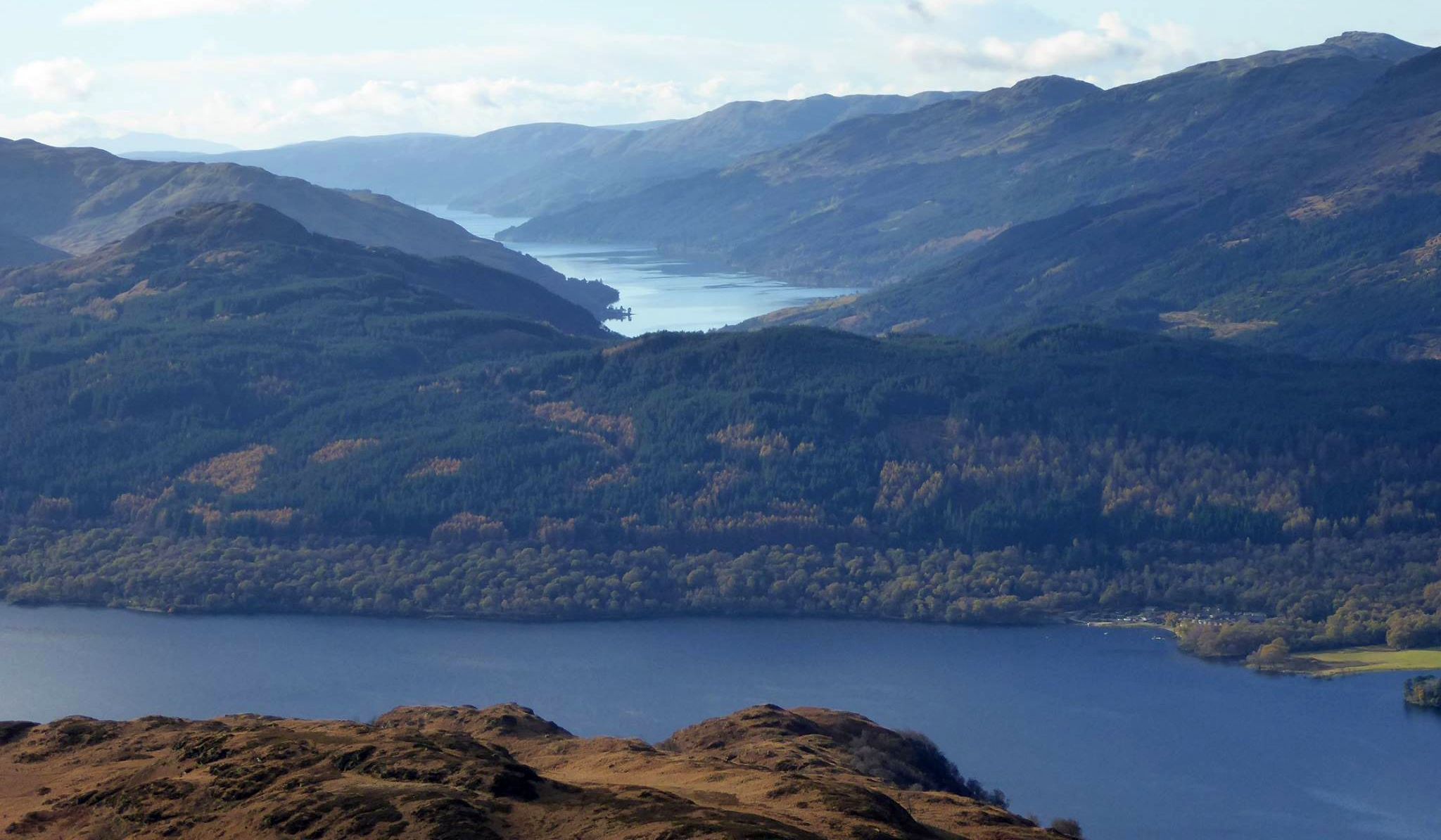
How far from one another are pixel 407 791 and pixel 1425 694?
92958mm

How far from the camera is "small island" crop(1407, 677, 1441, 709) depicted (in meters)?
136

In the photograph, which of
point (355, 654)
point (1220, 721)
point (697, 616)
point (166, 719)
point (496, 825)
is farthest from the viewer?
point (697, 616)

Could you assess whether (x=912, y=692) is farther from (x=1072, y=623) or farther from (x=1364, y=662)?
(x=1364, y=662)

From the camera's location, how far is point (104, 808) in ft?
216

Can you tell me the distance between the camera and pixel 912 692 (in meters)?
141

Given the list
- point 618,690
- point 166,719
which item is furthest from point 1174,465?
point 166,719

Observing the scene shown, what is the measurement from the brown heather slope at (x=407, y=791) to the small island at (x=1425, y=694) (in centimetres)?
6497

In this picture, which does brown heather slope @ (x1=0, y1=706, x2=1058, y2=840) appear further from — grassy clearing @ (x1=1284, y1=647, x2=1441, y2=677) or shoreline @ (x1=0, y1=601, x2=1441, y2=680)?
shoreline @ (x1=0, y1=601, x2=1441, y2=680)

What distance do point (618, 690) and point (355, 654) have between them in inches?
931

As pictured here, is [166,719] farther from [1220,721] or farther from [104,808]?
[1220,721]

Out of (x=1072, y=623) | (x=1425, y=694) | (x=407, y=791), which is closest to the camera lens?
(x=407, y=791)

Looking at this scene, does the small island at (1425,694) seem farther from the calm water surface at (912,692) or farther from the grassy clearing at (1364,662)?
the grassy clearing at (1364,662)

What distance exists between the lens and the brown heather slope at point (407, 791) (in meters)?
59.6

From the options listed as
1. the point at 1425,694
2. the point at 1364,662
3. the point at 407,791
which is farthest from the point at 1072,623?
the point at 407,791
